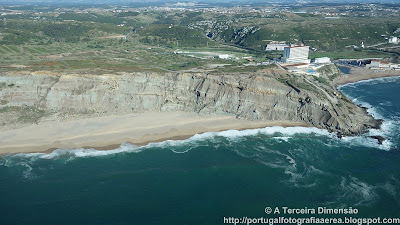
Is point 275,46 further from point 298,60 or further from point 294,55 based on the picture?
point 298,60

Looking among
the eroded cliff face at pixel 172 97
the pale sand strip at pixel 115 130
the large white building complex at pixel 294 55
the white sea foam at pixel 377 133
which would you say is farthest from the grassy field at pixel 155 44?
the white sea foam at pixel 377 133

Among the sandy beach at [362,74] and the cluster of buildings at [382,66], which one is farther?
the cluster of buildings at [382,66]

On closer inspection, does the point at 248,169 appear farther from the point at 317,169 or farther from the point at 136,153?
the point at 136,153

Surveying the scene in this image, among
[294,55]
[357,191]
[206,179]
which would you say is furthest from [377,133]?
A: [294,55]

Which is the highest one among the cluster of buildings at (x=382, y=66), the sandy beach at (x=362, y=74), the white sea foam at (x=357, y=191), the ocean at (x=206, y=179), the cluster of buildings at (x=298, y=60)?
the cluster of buildings at (x=298, y=60)

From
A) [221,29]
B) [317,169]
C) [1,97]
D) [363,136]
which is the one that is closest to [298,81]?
[363,136]

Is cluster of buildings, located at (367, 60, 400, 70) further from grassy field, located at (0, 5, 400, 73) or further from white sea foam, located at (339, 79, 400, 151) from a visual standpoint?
→ white sea foam, located at (339, 79, 400, 151)

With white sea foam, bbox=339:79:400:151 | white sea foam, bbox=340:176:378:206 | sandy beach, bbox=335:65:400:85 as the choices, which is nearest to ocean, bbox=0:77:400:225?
white sea foam, bbox=340:176:378:206

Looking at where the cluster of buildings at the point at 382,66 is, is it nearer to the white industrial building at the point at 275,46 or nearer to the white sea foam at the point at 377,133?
the white industrial building at the point at 275,46
